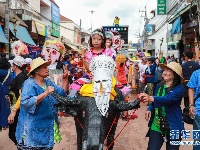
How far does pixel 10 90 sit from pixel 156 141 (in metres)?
3.28

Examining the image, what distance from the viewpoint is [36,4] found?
1151 inches

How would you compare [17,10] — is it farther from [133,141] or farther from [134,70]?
[133,141]

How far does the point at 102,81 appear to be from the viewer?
352 cm

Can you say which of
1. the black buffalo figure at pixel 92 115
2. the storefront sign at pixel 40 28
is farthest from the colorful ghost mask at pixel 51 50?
the storefront sign at pixel 40 28

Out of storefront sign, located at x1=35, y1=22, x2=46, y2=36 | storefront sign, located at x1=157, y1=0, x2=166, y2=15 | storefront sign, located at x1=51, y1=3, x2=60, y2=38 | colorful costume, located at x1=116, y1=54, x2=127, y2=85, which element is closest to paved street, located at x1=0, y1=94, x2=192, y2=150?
colorful costume, located at x1=116, y1=54, x2=127, y2=85

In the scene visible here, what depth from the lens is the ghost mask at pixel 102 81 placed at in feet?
11.0

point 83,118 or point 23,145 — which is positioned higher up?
point 83,118

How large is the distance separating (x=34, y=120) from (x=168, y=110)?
5.77ft

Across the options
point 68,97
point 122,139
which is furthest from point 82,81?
point 122,139

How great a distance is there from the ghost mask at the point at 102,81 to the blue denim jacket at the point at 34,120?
70 centimetres

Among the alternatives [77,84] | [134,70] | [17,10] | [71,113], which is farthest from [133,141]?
[17,10]

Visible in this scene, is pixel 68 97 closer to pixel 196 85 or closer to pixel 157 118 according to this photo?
pixel 157 118

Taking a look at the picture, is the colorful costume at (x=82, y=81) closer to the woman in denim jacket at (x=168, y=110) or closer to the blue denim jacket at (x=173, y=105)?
the woman in denim jacket at (x=168, y=110)

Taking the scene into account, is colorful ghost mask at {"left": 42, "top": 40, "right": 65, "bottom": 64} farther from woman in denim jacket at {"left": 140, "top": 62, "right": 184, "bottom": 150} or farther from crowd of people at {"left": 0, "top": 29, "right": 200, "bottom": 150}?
woman in denim jacket at {"left": 140, "top": 62, "right": 184, "bottom": 150}
